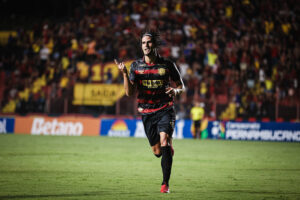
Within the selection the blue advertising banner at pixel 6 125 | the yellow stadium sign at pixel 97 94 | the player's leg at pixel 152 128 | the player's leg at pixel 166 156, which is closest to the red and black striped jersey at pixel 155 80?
the player's leg at pixel 152 128

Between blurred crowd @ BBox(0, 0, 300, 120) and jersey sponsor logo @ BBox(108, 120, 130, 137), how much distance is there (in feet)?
7.47

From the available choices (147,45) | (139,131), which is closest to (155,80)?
(147,45)

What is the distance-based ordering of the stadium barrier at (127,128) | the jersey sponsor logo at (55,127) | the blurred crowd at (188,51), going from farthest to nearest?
the jersey sponsor logo at (55,127) → the blurred crowd at (188,51) → the stadium barrier at (127,128)

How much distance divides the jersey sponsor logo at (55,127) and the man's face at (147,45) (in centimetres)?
1956

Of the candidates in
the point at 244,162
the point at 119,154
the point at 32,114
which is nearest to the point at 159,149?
the point at 244,162

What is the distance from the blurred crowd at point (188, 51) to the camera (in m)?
24.9

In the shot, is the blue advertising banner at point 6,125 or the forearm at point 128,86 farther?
the blue advertising banner at point 6,125

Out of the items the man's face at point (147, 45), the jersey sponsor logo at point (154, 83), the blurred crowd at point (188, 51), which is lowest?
the jersey sponsor logo at point (154, 83)

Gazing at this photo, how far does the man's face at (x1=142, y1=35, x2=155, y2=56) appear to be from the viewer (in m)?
7.72

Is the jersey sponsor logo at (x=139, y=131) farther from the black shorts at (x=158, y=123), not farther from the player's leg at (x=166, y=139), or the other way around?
the player's leg at (x=166, y=139)

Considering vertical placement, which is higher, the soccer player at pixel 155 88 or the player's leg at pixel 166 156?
the soccer player at pixel 155 88

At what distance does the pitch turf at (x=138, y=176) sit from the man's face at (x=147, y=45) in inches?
86.1

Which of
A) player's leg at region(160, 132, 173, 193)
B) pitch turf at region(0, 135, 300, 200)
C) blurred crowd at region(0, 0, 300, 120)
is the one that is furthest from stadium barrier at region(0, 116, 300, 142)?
player's leg at region(160, 132, 173, 193)

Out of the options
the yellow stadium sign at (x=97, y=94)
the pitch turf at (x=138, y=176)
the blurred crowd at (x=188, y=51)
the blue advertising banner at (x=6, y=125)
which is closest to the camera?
the pitch turf at (x=138, y=176)
